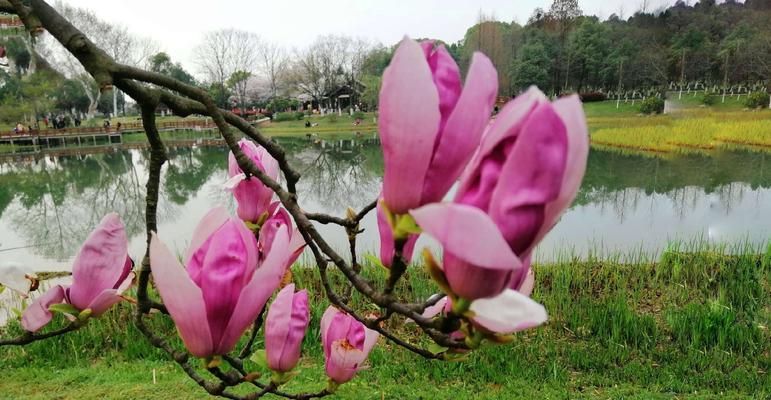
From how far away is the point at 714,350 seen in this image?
9.59ft

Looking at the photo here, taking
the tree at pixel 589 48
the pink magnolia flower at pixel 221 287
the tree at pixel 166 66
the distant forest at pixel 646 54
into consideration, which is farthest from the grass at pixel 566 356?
the tree at pixel 166 66

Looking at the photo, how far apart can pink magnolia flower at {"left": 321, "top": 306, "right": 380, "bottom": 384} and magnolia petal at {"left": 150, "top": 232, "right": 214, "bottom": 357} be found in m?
0.31

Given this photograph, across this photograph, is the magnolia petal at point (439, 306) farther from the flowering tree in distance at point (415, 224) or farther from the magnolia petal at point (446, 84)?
the magnolia petal at point (446, 84)

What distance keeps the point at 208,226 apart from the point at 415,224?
218 mm

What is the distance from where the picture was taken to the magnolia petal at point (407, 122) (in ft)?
1.03

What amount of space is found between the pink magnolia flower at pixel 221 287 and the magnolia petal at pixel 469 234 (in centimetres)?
17

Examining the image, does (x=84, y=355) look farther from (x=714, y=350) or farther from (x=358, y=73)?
(x=358, y=73)

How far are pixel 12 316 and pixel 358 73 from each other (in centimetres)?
3407

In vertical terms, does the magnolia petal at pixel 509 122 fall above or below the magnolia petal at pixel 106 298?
above

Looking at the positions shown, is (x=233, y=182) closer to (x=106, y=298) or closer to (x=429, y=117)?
(x=106, y=298)

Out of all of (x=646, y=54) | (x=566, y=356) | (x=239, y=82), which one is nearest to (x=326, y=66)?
(x=239, y=82)

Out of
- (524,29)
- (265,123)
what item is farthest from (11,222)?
(524,29)

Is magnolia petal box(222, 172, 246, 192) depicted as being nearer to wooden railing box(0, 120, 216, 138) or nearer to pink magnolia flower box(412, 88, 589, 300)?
pink magnolia flower box(412, 88, 589, 300)

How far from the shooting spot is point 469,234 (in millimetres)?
273
